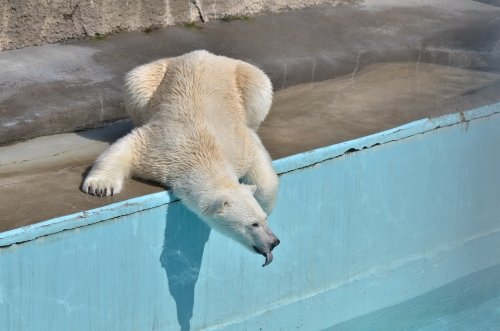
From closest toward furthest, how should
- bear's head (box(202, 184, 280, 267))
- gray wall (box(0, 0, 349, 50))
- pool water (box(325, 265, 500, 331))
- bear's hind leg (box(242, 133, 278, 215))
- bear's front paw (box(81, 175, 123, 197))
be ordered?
bear's head (box(202, 184, 280, 267)), bear's front paw (box(81, 175, 123, 197)), bear's hind leg (box(242, 133, 278, 215)), pool water (box(325, 265, 500, 331)), gray wall (box(0, 0, 349, 50))

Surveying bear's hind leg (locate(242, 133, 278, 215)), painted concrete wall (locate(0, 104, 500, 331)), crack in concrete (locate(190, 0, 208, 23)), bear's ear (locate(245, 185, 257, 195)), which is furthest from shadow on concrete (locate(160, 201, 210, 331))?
crack in concrete (locate(190, 0, 208, 23))

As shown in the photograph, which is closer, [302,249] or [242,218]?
[242,218]

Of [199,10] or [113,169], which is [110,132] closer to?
[113,169]

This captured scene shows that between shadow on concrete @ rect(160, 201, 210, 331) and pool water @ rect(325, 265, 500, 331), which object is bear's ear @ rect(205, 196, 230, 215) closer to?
shadow on concrete @ rect(160, 201, 210, 331)

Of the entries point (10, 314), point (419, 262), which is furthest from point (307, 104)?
point (10, 314)

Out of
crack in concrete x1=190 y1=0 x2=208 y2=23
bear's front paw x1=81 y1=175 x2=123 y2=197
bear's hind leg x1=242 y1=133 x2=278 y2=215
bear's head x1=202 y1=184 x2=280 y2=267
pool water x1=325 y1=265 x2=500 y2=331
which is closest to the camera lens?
bear's head x1=202 y1=184 x2=280 y2=267

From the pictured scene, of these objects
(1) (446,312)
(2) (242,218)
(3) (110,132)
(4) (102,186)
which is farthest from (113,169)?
(1) (446,312)

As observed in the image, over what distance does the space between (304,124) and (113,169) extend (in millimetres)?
1462

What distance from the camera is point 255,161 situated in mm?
4465

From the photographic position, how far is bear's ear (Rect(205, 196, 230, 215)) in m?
3.87

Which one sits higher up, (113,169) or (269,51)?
(113,169)

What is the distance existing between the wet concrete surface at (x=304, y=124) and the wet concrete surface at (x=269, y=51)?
0.43 ft

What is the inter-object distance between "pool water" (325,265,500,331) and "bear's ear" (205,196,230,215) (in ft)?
4.78

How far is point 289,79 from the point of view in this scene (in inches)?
247
